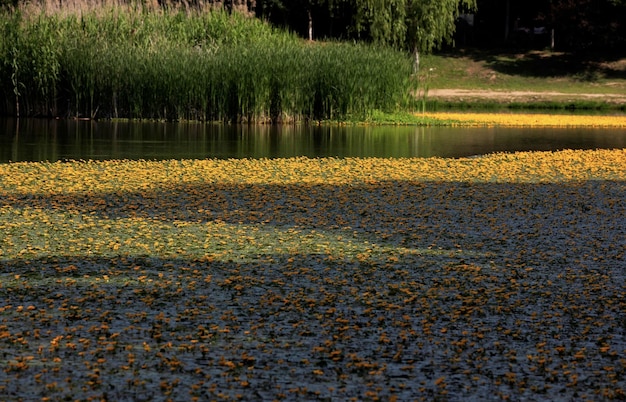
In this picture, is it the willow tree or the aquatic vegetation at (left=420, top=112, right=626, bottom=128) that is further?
the willow tree

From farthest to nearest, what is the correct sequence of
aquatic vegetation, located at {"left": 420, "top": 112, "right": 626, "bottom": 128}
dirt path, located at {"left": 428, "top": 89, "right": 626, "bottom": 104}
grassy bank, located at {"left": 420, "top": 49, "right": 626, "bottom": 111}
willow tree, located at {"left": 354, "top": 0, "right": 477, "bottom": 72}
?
willow tree, located at {"left": 354, "top": 0, "right": 477, "bottom": 72} < dirt path, located at {"left": 428, "top": 89, "right": 626, "bottom": 104} < grassy bank, located at {"left": 420, "top": 49, "right": 626, "bottom": 111} < aquatic vegetation, located at {"left": 420, "top": 112, "right": 626, "bottom": 128}

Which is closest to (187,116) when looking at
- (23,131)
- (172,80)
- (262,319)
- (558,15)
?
(172,80)

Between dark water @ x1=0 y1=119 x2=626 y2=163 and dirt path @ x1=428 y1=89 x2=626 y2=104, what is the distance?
15.6 meters

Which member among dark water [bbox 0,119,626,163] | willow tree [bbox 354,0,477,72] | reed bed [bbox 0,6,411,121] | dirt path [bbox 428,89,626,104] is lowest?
dark water [bbox 0,119,626,163]

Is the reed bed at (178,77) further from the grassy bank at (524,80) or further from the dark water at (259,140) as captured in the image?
the grassy bank at (524,80)

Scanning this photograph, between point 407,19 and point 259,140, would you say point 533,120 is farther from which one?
point 407,19

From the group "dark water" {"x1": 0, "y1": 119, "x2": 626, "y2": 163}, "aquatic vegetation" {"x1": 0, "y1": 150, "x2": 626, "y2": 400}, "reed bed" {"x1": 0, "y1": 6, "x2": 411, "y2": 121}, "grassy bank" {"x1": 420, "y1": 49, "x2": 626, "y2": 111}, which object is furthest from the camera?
"grassy bank" {"x1": 420, "y1": 49, "x2": 626, "y2": 111}

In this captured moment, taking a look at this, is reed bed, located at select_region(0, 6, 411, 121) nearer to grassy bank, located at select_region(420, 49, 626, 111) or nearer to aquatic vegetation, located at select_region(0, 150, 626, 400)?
grassy bank, located at select_region(420, 49, 626, 111)

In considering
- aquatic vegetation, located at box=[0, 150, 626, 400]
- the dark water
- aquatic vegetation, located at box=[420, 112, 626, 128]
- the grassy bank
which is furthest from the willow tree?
aquatic vegetation, located at box=[0, 150, 626, 400]

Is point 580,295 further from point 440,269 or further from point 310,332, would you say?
point 310,332

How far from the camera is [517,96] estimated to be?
51.6m

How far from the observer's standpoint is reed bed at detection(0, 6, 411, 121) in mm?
32594

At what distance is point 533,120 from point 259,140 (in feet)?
49.5

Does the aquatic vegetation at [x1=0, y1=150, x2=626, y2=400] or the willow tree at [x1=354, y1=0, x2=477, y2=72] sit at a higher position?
the willow tree at [x1=354, y1=0, x2=477, y2=72]
